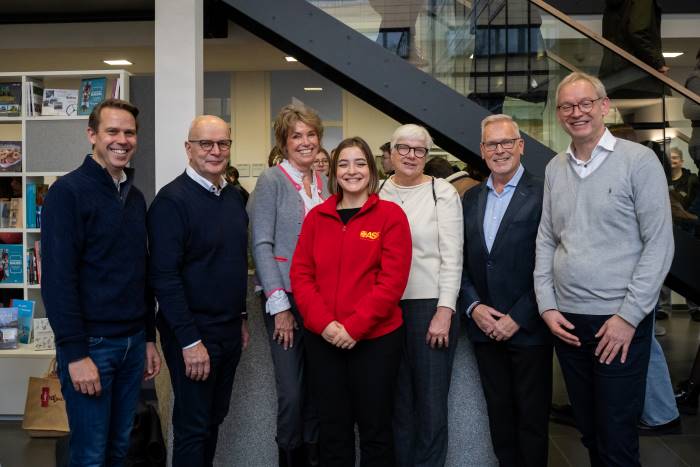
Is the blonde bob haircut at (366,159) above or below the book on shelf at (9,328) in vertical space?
above

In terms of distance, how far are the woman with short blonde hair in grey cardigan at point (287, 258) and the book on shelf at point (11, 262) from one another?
2.49 metres

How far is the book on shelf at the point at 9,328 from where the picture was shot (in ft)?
14.1

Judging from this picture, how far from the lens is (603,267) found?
2.28 m

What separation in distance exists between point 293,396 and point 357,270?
2.22 ft

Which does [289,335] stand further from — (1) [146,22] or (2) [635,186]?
(1) [146,22]

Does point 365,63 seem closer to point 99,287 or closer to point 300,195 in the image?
point 300,195

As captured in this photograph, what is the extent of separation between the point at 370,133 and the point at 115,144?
8459mm

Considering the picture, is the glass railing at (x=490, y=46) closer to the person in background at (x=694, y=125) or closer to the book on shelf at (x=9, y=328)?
the person in background at (x=694, y=125)

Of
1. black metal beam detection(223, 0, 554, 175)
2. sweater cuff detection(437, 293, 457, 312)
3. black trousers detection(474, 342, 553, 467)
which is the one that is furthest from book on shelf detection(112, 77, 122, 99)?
black trousers detection(474, 342, 553, 467)

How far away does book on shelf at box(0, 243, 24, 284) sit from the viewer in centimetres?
434

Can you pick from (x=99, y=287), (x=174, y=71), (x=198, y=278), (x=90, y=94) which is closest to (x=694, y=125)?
(x=198, y=278)

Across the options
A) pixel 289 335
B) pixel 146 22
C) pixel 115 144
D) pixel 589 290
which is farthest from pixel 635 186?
pixel 146 22

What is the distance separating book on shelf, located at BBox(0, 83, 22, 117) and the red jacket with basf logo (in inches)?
119

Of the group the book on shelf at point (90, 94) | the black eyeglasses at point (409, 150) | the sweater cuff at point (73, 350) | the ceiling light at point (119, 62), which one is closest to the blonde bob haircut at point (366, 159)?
the black eyeglasses at point (409, 150)
